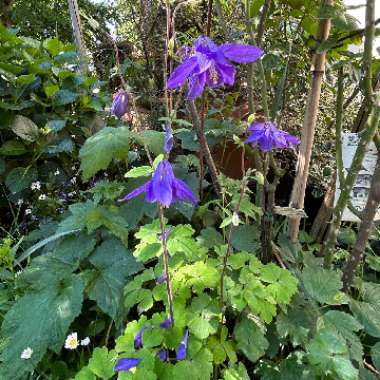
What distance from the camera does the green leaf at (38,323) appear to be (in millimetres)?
1177

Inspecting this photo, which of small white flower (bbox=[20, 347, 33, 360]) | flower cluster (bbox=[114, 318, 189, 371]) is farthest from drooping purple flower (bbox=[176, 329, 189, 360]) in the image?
small white flower (bbox=[20, 347, 33, 360])

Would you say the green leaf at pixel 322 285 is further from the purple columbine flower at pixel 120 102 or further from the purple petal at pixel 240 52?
the purple columbine flower at pixel 120 102

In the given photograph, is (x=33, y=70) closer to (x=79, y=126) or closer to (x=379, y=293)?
(x=79, y=126)

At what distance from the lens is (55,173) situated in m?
2.13

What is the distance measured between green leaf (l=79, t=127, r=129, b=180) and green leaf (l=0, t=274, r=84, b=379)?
38cm

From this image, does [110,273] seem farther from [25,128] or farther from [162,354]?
[25,128]

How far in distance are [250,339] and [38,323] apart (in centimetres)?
59

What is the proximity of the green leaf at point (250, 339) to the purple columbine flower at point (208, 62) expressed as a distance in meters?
0.59

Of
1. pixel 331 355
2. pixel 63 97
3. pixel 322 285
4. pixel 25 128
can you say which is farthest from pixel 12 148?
pixel 331 355

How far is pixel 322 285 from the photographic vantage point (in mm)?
1165

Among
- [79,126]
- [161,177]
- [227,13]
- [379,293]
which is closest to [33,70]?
[79,126]

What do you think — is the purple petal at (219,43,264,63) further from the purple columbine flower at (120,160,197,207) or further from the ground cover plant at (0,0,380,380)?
the purple columbine flower at (120,160,197,207)

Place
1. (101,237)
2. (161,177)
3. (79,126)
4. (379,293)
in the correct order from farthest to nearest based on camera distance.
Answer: (79,126), (101,237), (379,293), (161,177)

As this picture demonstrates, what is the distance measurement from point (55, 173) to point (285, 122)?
45.9 inches
